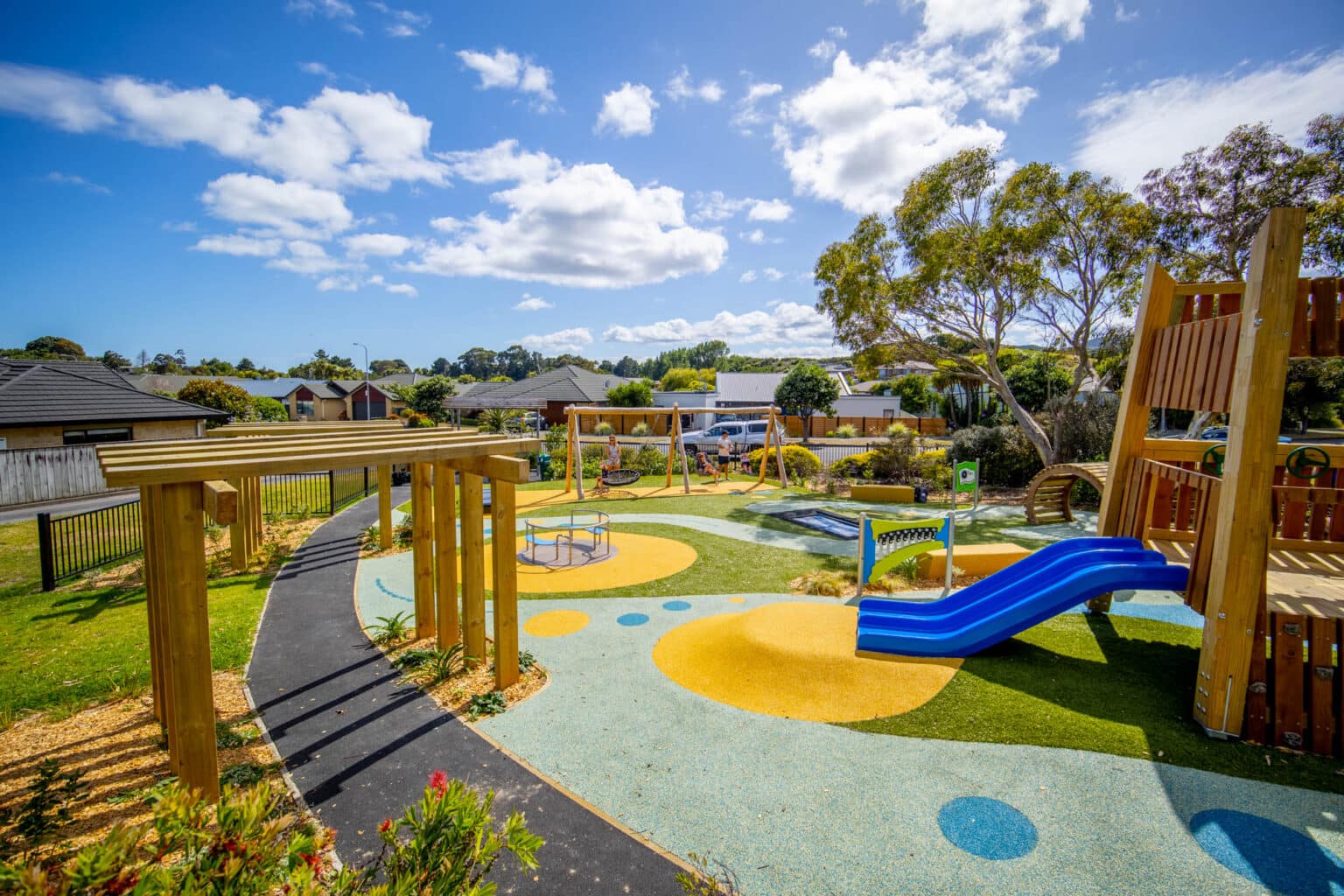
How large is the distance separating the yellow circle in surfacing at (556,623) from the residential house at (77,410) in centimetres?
1729

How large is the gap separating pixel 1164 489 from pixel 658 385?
5693 centimetres

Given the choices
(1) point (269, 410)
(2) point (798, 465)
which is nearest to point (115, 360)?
(1) point (269, 410)

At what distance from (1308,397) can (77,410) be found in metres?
61.2

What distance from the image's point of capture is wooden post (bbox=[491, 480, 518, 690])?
5.66 m

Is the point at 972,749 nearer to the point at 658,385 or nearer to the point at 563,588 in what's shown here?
the point at 563,588

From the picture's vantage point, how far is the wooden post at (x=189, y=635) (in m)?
3.78

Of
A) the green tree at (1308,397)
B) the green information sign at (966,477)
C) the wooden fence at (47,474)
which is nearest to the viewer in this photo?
the green information sign at (966,477)

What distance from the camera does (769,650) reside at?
20.4 feet

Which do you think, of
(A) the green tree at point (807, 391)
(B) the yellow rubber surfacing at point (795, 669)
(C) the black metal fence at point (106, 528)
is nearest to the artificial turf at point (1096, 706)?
(B) the yellow rubber surfacing at point (795, 669)

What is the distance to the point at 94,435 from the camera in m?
21.2

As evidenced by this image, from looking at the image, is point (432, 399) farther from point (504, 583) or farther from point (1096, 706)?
point (1096, 706)

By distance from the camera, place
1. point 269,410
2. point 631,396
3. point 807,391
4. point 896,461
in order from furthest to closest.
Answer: point 631,396, point 269,410, point 807,391, point 896,461

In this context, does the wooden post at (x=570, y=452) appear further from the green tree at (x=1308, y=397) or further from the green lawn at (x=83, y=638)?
the green tree at (x=1308, y=397)

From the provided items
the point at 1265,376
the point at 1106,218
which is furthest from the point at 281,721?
the point at 1106,218
